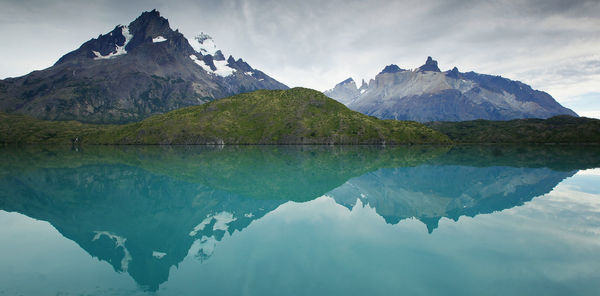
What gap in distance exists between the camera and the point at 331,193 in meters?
45.6

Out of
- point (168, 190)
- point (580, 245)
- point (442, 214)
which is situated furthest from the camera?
point (168, 190)

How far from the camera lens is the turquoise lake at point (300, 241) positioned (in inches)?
671

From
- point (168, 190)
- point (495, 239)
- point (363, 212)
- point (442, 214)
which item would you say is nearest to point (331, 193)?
point (363, 212)

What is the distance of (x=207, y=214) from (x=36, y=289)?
60.7ft

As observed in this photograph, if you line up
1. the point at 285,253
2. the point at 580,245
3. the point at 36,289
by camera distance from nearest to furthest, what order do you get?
1. the point at 36,289
2. the point at 285,253
3. the point at 580,245

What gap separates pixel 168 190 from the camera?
48531 millimetres

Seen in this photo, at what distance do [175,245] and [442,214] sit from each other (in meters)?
28.2

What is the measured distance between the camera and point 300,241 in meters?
24.3

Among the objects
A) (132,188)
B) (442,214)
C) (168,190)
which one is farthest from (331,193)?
(132,188)

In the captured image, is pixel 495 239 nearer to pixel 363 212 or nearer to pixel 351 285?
A: pixel 363 212

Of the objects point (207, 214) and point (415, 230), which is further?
point (207, 214)

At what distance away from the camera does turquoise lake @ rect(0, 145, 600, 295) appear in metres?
17.0

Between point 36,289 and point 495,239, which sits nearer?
point 36,289

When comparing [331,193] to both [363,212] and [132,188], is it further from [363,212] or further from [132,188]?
[132,188]
